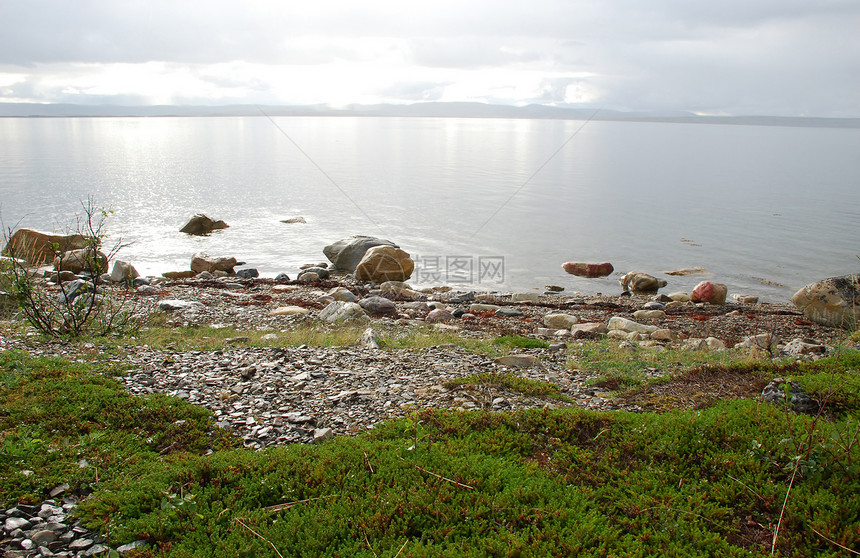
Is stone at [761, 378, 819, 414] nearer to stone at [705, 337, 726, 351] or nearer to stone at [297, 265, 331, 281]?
stone at [705, 337, 726, 351]

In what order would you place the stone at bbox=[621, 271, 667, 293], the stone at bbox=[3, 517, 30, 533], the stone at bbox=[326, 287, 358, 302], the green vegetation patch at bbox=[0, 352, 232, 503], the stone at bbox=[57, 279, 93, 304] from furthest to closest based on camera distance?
the stone at bbox=[621, 271, 667, 293] < the stone at bbox=[326, 287, 358, 302] < the stone at bbox=[57, 279, 93, 304] < the green vegetation patch at bbox=[0, 352, 232, 503] < the stone at bbox=[3, 517, 30, 533]

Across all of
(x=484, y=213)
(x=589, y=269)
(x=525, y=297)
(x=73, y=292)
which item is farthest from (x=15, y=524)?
(x=484, y=213)

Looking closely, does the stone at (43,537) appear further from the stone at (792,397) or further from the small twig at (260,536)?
the stone at (792,397)

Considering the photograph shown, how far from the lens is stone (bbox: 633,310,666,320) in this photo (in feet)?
64.9

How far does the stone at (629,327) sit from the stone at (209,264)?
18.0 meters

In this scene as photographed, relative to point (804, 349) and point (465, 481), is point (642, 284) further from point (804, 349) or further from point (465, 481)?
point (465, 481)

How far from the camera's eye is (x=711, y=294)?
2344cm

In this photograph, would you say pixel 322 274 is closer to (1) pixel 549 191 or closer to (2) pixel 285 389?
(2) pixel 285 389

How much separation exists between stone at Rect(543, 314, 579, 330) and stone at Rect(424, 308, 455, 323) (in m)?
3.25

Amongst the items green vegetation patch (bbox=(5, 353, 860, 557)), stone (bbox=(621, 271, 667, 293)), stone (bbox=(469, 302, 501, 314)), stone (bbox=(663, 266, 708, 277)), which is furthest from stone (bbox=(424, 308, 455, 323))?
stone (bbox=(663, 266, 708, 277))

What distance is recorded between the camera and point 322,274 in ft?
86.4

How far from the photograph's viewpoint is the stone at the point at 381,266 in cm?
2541

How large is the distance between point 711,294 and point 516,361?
16306 millimetres

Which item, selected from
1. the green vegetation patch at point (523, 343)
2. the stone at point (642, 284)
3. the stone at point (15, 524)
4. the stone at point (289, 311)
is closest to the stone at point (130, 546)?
the stone at point (15, 524)
